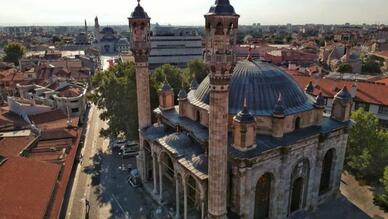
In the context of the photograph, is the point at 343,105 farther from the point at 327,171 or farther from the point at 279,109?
the point at 279,109

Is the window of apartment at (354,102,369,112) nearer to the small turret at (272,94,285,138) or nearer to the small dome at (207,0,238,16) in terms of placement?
the small turret at (272,94,285,138)

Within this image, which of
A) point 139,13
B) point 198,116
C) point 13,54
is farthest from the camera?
point 13,54

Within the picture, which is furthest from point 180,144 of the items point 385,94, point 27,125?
point 385,94

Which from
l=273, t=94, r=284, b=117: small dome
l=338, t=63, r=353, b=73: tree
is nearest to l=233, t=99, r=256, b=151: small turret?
l=273, t=94, r=284, b=117: small dome

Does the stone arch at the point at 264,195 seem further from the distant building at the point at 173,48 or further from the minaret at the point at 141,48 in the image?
the distant building at the point at 173,48

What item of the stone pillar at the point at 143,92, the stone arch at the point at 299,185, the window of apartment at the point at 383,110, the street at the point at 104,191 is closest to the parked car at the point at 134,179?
the street at the point at 104,191

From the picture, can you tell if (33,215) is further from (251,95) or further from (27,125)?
(27,125)

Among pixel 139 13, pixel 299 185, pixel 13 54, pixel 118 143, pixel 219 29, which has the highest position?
pixel 139 13

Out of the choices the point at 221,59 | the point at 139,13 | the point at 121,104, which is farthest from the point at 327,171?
the point at 121,104
